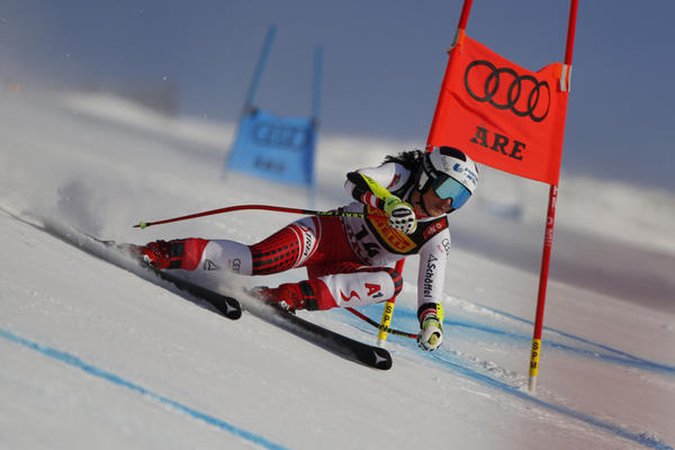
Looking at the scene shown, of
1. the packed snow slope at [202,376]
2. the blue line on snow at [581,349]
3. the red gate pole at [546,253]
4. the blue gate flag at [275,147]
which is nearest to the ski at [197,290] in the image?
the packed snow slope at [202,376]

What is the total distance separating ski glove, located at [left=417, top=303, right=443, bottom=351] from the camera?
4309 mm

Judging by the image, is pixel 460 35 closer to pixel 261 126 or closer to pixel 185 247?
pixel 185 247

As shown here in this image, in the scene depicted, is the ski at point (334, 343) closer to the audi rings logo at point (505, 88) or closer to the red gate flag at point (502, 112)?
the red gate flag at point (502, 112)

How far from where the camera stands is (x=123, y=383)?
2127mm

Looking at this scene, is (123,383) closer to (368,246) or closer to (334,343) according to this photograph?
(334,343)

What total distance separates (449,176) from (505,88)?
169cm

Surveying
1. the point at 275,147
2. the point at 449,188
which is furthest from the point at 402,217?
the point at 275,147

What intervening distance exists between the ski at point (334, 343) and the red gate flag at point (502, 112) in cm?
188

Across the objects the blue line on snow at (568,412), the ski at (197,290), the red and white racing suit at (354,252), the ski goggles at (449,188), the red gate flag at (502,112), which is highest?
the red gate flag at (502,112)

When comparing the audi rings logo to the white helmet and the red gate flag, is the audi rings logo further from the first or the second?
the white helmet

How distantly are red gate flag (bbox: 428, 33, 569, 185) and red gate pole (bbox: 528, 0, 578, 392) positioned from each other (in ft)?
0.24

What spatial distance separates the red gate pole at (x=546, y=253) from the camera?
5.49 meters

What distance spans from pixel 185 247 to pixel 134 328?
150 centimetres

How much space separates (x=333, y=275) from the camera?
4.54 metres
